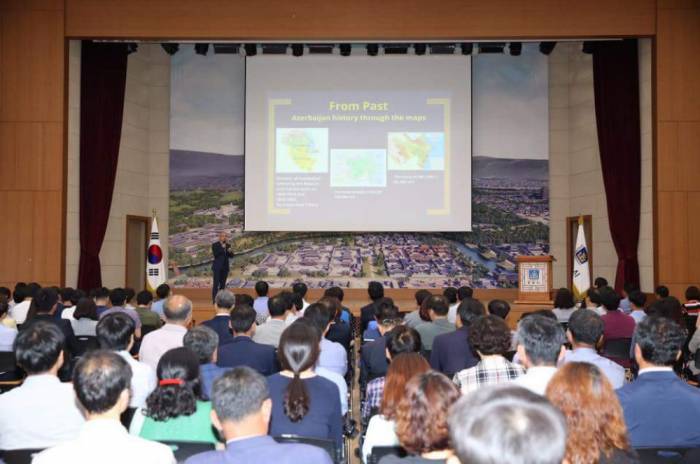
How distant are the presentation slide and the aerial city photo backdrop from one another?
710 millimetres

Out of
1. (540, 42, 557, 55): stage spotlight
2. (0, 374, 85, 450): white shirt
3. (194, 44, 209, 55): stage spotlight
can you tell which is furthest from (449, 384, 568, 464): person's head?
(194, 44, 209, 55): stage spotlight

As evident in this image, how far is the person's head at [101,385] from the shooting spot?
188cm

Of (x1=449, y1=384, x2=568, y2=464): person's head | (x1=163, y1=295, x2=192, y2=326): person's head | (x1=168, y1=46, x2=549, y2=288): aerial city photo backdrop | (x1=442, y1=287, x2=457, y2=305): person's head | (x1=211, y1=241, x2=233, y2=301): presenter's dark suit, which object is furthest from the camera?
(x1=168, y1=46, x2=549, y2=288): aerial city photo backdrop

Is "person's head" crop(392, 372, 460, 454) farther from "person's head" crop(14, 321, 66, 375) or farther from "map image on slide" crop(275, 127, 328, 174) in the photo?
"map image on slide" crop(275, 127, 328, 174)

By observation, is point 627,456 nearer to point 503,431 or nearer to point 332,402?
point 503,431

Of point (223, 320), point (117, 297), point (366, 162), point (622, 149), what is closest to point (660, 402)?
point (223, 320)

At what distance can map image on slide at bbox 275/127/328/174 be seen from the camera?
1072cm

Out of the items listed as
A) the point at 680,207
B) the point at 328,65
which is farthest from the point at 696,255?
the point at 328,65

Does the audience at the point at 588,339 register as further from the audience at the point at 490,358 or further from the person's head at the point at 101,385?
the person's head at the point at 101,385

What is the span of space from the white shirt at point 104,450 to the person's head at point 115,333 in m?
1.44

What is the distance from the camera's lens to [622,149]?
968 centimetres

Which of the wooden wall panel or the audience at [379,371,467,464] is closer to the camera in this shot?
the audience at [379,371,467,464]

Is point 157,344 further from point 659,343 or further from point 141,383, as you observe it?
point 659,343

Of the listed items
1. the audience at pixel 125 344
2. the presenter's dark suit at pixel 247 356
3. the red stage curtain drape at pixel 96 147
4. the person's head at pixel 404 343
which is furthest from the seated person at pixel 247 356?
the red stage curtain drape at pixel 96 147
